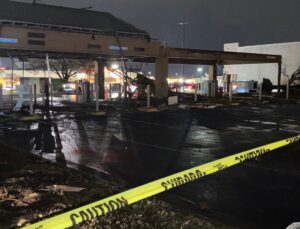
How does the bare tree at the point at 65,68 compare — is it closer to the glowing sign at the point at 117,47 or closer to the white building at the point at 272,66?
the white building at the point at 272,66

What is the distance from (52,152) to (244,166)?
4.52 metres

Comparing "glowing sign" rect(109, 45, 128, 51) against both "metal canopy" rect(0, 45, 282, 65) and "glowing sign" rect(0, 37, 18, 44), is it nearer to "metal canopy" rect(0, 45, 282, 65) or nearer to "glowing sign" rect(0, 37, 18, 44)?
"metal canopy" rect(0, 45, 282, 65)

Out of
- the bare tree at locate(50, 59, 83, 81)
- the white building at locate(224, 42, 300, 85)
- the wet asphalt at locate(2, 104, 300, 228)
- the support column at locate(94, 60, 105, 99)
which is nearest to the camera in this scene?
the wet asphalt at locate(2, 104, 300, 228)

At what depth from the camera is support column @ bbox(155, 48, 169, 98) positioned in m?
25.3

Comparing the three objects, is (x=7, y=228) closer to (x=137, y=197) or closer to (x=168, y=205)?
(x=137, y=197)

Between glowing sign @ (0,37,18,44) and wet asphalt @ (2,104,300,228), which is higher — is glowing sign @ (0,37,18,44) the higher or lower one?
the higher one

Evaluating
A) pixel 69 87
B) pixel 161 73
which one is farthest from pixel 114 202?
pixel 69 87

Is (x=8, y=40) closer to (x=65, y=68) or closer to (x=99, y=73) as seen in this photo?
(x=99, y=73)

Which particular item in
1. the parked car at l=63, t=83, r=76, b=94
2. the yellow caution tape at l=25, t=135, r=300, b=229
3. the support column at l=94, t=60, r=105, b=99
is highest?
the support column at l=94, t=60, r=105, b=99

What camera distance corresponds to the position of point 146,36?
2434 centimetres

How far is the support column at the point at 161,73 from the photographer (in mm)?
25281

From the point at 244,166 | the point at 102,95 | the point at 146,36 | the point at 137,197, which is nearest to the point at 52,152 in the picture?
the point at 244,166

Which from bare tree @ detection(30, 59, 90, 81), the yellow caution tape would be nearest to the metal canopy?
the yellow caution tape

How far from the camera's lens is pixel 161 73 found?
25312 mm
